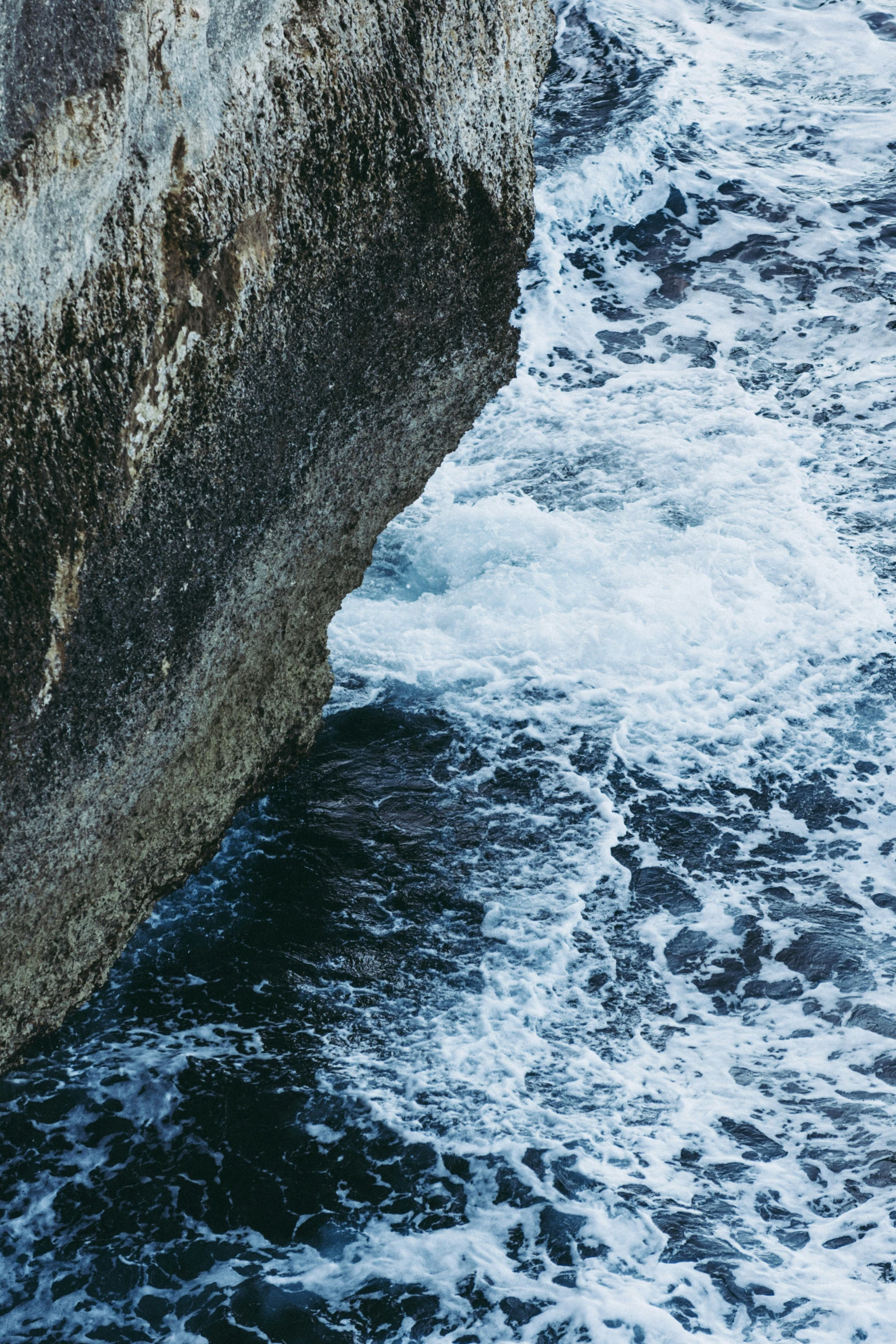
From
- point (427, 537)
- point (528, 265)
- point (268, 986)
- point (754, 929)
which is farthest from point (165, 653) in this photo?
point (528, 265)

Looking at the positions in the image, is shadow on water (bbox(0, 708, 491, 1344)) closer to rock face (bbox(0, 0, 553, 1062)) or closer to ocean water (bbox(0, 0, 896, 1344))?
ocean water (bbox(0, 0, 896, 1344))

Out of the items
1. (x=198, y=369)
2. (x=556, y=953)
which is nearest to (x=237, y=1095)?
(x=556, y=953)

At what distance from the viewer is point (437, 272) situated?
4.06 meters

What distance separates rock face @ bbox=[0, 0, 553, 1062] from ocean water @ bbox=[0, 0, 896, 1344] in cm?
42

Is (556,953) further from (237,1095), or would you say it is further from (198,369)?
(198,369)

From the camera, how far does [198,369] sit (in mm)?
3129

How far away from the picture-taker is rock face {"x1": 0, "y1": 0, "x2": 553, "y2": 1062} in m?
2.67

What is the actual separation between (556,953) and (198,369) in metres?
1.99

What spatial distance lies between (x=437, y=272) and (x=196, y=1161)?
278cm

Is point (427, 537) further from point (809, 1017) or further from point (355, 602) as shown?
point (809, 1017)

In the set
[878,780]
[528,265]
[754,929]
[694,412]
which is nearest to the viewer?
[754,929]

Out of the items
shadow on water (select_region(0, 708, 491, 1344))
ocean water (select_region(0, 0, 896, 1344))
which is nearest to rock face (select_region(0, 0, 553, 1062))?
shadow on water (select_region(0, 708, 491, 1344))

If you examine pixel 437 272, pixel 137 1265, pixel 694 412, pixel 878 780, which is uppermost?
pixel 437 272

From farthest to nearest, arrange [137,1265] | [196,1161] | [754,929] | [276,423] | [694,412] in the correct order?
[694,412] → [754,929] → [276,423] → [196,1161] → [137,1265]
